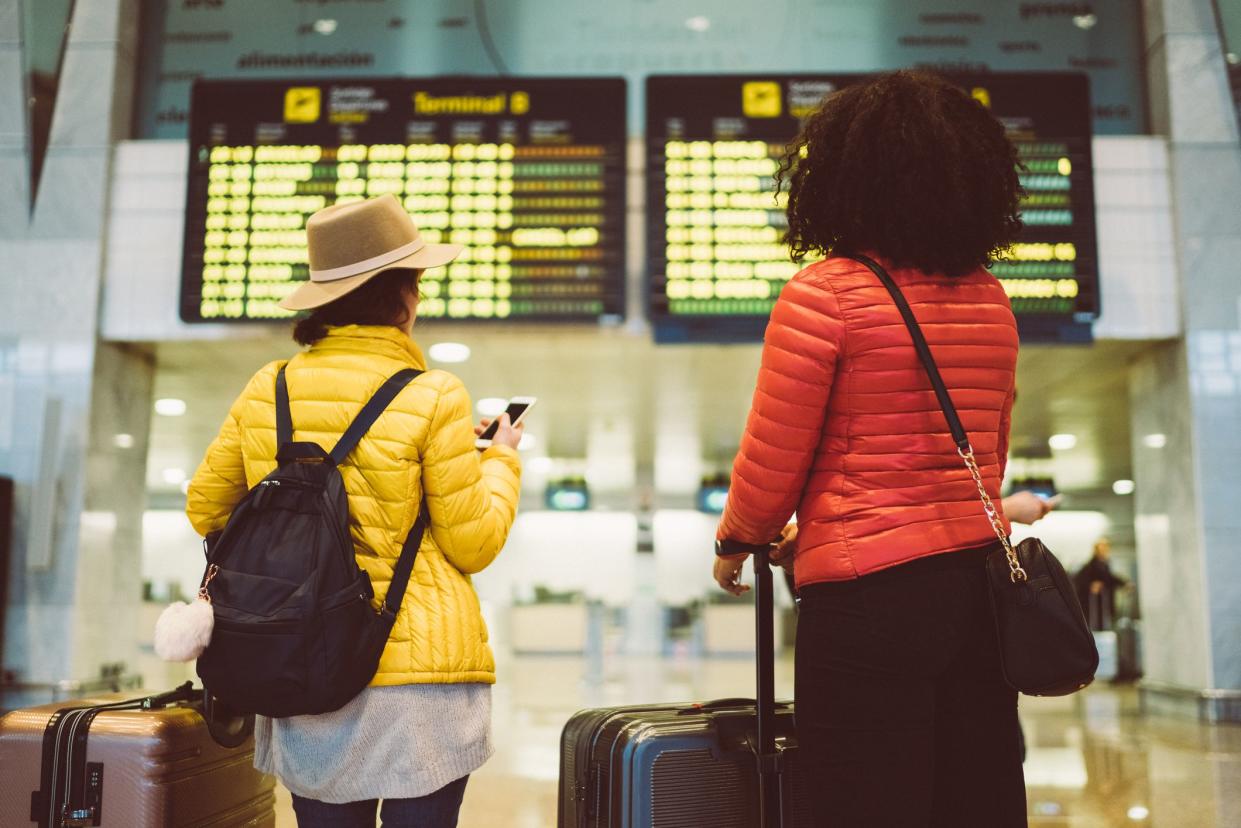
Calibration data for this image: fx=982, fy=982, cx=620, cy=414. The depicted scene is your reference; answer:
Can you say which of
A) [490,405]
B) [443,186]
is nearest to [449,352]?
[443,186]

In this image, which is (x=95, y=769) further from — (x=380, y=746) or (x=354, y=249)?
(x=354, y=249)

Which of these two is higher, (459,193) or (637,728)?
(459,193)

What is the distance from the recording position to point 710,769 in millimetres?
1878

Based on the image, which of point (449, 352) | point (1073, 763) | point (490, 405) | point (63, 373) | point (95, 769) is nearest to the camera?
point (95, 769)

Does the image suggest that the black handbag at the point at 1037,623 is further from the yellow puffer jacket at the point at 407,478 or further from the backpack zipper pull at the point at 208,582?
the backpack zipper pull at the point at 208,582

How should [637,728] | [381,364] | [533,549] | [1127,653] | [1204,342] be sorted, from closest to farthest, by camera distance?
[381,364] < [637,728] < [1204,342] < [1127,653] < [533,549]

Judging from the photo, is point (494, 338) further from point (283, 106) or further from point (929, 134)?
point (929, 134)

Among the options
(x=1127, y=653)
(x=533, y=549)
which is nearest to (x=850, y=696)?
(x=1127, y=653)

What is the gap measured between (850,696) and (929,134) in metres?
0.84

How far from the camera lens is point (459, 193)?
18.2 feet

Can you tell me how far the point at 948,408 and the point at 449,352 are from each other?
5.61 meters

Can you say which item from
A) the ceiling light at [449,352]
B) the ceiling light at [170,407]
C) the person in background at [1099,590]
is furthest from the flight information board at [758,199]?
the person in background at [1099,590]

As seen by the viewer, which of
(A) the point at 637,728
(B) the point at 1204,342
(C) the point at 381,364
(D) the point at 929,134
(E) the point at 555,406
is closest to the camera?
(D) the point at 929,134

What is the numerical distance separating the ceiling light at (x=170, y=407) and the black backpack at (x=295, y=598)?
7.64 meters
